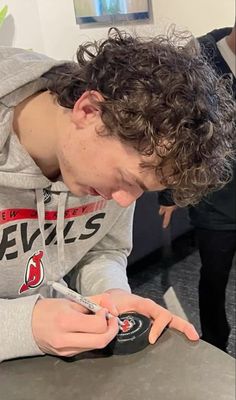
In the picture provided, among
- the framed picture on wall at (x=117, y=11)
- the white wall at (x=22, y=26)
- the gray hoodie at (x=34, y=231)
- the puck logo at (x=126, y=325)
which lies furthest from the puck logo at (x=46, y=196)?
the white wall at (x=22, y=26)

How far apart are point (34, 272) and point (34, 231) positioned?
72mm

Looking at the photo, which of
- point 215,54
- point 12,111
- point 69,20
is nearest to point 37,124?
point 12,111

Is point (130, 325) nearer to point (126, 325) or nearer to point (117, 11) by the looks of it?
point (126, 325)

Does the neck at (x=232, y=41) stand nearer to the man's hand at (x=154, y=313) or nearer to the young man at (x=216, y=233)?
the young man at (x=216, y=233)

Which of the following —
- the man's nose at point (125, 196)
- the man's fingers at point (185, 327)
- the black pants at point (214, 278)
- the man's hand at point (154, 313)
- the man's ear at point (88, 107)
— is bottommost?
the black pants at point (214, 278)

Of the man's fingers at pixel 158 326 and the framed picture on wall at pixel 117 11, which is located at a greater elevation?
the framed picture on wall at pixel 117 11

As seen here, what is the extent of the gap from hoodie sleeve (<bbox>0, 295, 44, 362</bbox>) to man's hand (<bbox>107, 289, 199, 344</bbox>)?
0.14 metres

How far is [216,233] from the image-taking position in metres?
1.44

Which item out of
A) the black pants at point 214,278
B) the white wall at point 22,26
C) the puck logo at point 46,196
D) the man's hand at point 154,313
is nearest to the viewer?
the man's hand at point 154,313

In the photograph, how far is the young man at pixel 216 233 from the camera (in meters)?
1.30

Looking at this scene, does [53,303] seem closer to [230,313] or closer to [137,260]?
[230,313]

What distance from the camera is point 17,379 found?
27.3 inches

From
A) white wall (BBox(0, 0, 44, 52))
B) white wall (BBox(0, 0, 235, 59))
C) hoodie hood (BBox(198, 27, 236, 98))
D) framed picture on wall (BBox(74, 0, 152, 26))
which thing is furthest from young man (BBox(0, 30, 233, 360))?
white wall (BBox(0, 0, 44, 52))

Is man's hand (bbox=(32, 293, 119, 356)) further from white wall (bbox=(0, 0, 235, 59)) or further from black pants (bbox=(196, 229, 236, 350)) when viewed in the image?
white wall (bbox=(0, 0, 235, 59))
